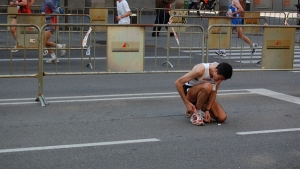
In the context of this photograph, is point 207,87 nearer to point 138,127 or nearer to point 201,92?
point 201,92

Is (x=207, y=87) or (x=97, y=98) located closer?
(x=207, y=87)

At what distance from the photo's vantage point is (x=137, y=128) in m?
8.12

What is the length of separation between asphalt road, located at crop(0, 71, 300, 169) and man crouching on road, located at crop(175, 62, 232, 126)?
0.15m

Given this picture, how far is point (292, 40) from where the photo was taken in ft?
35.9

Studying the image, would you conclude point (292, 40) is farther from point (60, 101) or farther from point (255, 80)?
point (60, 101)

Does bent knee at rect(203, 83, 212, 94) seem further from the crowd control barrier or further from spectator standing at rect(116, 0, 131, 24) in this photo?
spectator standing at rect(116, 0, 131, 24)

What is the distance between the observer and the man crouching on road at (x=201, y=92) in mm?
8227

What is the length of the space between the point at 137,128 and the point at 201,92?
3.29 feet

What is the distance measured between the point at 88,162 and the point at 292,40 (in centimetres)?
576

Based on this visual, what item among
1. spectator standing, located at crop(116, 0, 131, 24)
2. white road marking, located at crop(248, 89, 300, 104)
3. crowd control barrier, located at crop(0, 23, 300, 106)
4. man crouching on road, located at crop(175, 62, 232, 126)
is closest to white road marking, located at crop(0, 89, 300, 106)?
white road marking, located at crop(248, 89, 300, 104)

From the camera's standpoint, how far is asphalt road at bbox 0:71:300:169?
6652 millimetres

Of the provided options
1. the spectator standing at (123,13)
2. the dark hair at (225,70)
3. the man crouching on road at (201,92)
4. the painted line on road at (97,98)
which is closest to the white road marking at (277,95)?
the painted line on road at (97,98)

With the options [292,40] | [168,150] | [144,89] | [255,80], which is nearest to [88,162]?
[168,150]

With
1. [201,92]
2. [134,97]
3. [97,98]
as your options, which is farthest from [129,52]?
[201,92]
